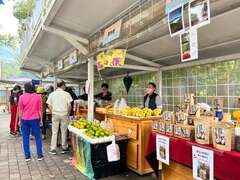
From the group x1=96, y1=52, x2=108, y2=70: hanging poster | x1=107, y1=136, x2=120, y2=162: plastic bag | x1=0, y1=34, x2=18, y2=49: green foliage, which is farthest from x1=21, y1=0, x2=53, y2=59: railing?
x1=0, y1=34, x2=18, y2=49: green foliage

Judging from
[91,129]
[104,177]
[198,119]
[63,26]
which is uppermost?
[63,26]

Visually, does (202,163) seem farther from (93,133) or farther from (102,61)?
(102,61)

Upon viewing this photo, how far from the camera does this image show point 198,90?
518cm

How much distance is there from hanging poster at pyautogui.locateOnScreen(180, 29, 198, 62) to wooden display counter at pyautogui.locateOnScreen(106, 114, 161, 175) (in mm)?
1861

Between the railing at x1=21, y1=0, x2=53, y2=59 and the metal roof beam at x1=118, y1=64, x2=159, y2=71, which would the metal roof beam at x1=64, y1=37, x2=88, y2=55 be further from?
the metal roof beam at x1=118, y1=64, x2=159, y2=71

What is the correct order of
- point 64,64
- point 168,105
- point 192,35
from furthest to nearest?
point 64,64, point 168,105, point 192,35

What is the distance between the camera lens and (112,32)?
4242 millimetres

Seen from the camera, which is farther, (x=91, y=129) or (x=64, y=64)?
(x=64, y=64)

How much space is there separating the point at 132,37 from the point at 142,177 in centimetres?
233

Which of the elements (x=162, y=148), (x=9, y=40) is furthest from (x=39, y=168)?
(x=9, y=40)

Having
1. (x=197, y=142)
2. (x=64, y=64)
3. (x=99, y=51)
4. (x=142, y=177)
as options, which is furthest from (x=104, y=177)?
(x=64, y=64)

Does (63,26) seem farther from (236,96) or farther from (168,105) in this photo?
(236,96)

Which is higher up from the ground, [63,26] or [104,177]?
[63,26]

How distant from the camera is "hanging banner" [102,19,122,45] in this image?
403 centimetres
